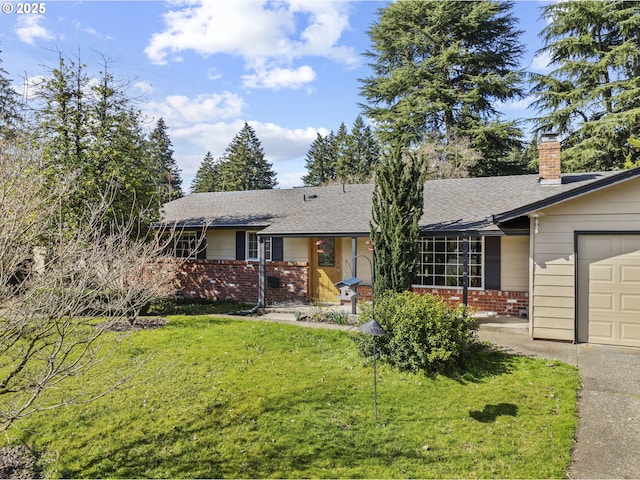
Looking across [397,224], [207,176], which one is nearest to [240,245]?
[397,224]

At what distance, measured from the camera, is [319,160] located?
46.4 meters

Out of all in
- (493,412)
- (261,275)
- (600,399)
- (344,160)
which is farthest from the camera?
(344,160)

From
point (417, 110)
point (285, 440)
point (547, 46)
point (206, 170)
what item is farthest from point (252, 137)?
point (285, 440)

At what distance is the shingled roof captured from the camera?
9006mm

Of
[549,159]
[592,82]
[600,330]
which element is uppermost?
[592,82]

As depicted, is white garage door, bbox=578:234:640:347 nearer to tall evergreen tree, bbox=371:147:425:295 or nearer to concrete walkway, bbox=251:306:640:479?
concrete walkway, bbox=251:306:640:479

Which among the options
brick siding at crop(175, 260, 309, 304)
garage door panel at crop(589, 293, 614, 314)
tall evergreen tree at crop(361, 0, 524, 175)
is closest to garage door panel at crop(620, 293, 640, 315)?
garage door panel at crop(589, 293, 614, 314)

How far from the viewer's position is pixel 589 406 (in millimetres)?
5023

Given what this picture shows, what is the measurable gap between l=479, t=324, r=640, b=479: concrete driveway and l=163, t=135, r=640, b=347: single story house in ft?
1.95

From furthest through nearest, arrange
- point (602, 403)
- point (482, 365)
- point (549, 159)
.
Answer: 1. point (549, 159)
2. point (482, 365)
3. point (602, 403)

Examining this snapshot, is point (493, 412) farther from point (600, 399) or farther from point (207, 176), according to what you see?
point (207, 176)

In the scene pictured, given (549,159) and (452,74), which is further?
(452,74)

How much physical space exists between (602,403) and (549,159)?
23.1 ft

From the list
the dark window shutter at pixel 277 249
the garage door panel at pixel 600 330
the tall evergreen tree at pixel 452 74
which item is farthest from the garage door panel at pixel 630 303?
the tall evergreen tree at pixel 452 74
